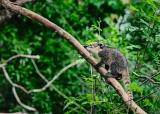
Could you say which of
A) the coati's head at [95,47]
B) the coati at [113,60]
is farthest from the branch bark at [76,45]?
the coati's head at [95,47]

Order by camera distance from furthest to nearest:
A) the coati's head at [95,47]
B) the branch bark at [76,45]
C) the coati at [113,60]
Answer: the coati's head at [95,47] → the coati at [113,60] → the branch bark at [76,45]

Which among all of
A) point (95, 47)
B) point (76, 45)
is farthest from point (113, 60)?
point (76, 45)

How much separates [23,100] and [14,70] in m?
0.74

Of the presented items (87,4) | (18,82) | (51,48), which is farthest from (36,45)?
(87,4)

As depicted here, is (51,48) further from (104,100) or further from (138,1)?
(104,100)

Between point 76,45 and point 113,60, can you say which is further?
point 113,60

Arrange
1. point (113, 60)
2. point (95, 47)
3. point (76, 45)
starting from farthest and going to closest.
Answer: point (95, 47), point (113, 60), point (76, 45)

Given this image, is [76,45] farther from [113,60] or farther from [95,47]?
[95,47]

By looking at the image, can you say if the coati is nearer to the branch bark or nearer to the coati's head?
the coati's head

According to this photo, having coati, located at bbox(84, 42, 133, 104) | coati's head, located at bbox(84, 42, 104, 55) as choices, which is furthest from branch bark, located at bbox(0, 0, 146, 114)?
coati's head, located at bbox(84, 42, 104, 55)

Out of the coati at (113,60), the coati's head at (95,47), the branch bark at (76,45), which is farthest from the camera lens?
the coati's head at (95,47)

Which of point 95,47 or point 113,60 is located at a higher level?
point 95,47

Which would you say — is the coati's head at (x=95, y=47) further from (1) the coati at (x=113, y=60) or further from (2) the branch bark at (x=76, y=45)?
(2) the branch bark at (x=76, y=45)

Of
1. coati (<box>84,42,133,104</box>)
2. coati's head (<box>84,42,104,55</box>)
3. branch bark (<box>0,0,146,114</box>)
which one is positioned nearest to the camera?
branch bark (<box>0,0,146,114</box>)
